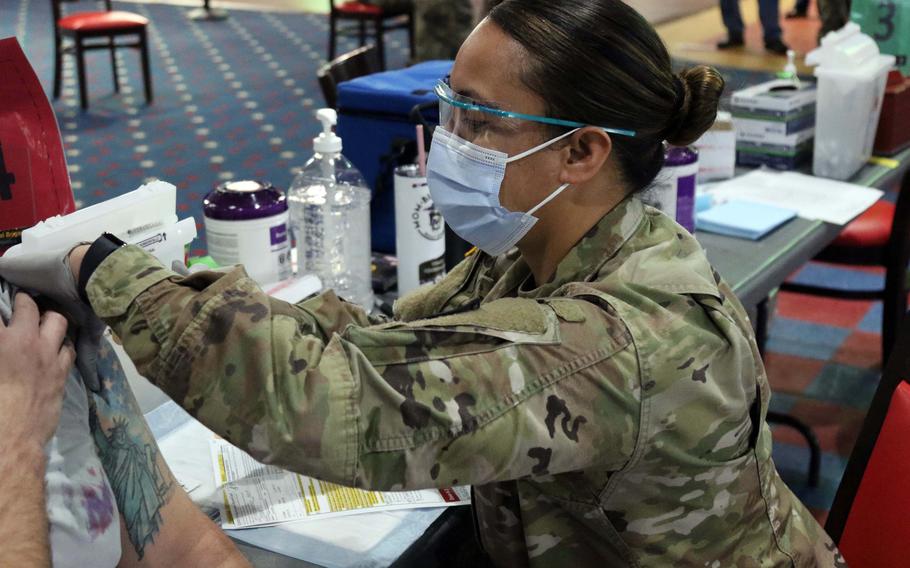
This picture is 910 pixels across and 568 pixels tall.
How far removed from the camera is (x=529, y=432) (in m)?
1.03

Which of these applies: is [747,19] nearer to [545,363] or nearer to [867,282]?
[867,282]

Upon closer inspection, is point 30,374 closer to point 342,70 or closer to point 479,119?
point 479,119

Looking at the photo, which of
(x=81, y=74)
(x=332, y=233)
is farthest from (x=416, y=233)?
(x=81, y=74)

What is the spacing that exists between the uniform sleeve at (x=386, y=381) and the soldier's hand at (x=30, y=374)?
8 cm

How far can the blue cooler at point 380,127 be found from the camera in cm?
218

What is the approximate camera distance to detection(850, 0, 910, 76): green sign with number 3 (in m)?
3.17

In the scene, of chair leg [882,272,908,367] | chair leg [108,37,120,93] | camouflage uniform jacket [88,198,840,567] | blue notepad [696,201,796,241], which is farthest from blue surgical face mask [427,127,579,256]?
chair leg [108,37,120,93]

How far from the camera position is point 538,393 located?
3.43 feet

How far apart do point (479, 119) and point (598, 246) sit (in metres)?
0.21

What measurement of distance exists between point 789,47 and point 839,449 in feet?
16.5

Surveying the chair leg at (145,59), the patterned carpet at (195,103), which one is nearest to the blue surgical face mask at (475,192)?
the patterned carpet at (195,103)

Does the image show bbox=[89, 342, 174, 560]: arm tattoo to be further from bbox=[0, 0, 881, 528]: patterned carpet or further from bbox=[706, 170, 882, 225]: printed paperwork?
bbox=[706, 170, 882, 225]: printed paperwork

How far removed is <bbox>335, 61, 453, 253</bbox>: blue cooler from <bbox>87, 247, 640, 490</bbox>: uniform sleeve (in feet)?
3.72

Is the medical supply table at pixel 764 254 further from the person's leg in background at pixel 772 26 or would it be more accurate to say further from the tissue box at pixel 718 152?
the person's leg in background at pixel 772 26
